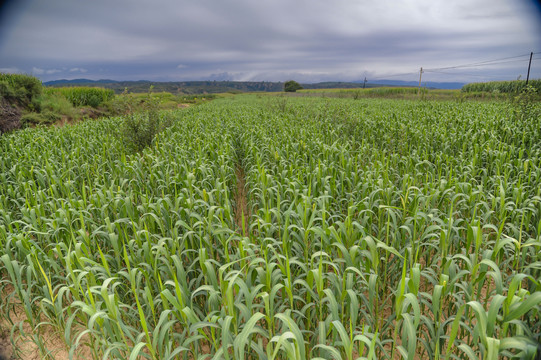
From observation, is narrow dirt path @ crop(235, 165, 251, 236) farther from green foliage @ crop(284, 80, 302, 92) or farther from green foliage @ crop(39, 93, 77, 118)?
green foliage @ crop(284, 80, 302, 92)

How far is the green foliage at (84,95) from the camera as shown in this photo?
76.6 feet

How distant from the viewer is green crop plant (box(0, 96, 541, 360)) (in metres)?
1.95

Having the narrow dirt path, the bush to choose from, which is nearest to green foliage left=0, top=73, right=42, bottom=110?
the bush

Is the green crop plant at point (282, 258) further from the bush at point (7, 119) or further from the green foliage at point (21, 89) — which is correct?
the green foliage at point (21, 89)

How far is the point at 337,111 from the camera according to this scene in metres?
13.1

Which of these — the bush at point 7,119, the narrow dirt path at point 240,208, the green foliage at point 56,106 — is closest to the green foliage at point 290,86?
the green foliage at point 56,106

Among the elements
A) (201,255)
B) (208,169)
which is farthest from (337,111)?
(201,255)

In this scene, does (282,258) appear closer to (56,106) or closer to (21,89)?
(21,89)

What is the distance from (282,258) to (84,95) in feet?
93.5

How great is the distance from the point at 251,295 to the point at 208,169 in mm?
3320

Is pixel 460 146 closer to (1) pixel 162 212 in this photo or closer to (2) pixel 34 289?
(1) pixel 162 212

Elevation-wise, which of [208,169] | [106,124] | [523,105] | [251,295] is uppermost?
[523,105]

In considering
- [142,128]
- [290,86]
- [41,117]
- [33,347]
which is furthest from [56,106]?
[290,86]

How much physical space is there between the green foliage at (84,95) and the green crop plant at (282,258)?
18.2 m
